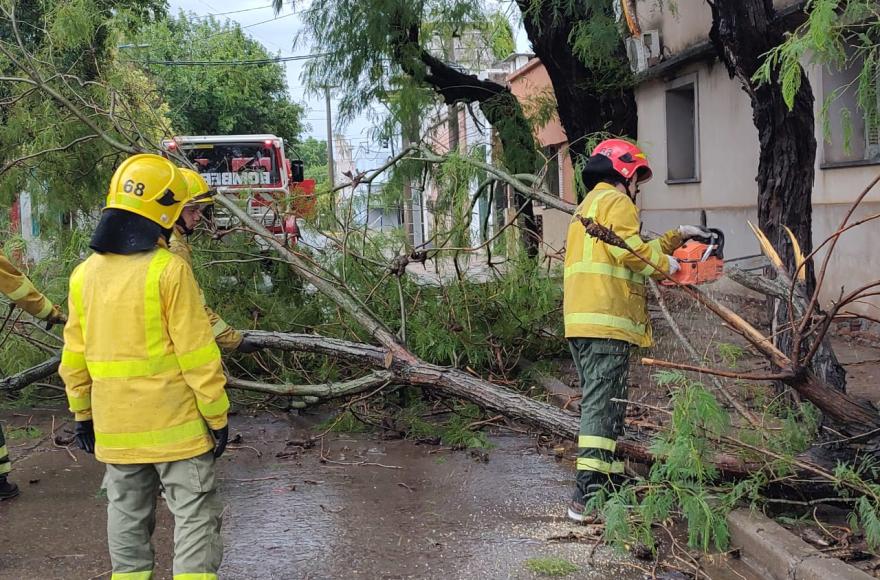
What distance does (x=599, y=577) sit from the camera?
3283mm

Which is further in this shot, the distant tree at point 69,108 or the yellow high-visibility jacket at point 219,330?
the distant tree at point 69,108

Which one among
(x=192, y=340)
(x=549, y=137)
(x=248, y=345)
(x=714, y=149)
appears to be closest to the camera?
(x=192, y=340)

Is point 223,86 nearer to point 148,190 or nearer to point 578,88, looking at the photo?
point 578,88

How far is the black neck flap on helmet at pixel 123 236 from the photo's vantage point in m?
2.80

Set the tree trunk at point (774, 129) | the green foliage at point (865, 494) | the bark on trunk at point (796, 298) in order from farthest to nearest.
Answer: the tree trunk at point (774, 129) → the bark on trunk at point (796, 298) → the green foliage at point (865, 494)

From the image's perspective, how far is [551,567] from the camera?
3.34 meters

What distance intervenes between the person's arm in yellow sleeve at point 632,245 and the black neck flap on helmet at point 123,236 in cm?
196

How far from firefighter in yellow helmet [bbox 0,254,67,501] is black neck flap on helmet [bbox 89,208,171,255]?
173cm

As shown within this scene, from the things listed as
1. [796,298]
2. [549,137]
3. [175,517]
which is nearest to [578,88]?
[796,298]

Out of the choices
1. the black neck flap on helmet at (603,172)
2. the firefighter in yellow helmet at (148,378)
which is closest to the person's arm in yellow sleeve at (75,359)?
the firefighter in yellow helmet at (148,378)

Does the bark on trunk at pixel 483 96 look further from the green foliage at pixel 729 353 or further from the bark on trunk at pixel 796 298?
the bark on trunk at pixel 796 298

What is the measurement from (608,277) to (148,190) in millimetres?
2067

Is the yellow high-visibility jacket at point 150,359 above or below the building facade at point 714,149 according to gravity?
below

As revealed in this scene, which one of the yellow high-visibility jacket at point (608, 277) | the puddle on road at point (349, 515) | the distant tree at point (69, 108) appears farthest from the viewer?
the distant tree at point (69, 108)
